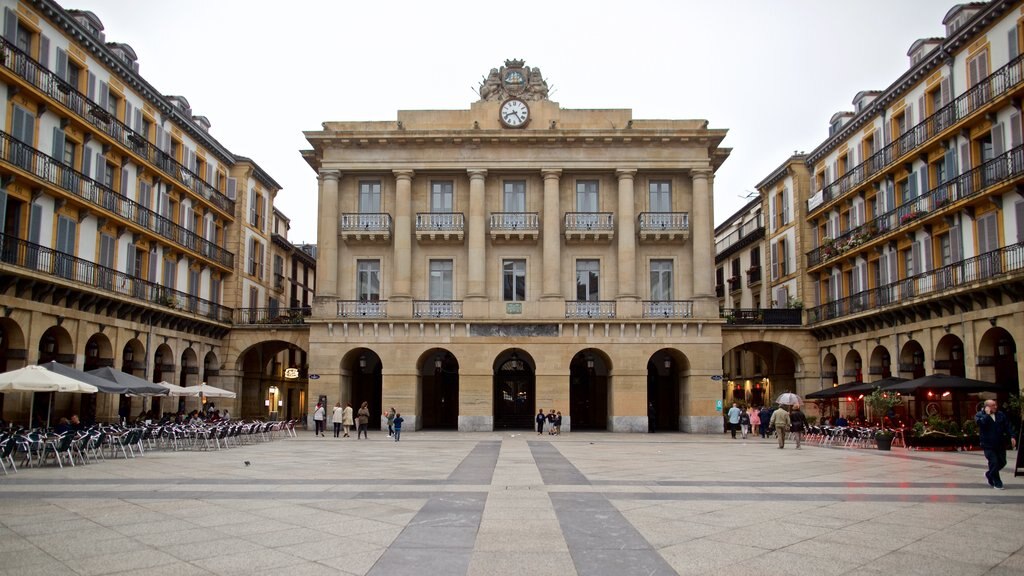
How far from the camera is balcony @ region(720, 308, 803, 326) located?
4338 cm

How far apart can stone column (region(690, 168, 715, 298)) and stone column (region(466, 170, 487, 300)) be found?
1081 cm

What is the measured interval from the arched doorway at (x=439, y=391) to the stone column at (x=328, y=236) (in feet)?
23.3

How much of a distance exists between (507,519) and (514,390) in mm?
34124

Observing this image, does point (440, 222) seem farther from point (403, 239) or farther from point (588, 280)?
point (588, 280)

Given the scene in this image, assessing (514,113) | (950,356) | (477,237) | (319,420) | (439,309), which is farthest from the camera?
(514,113)

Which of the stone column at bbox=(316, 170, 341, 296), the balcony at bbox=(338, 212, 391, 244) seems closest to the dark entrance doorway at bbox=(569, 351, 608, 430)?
the balcony at bbox=(338, 212, 391, 244)

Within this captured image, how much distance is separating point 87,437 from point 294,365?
36543mm

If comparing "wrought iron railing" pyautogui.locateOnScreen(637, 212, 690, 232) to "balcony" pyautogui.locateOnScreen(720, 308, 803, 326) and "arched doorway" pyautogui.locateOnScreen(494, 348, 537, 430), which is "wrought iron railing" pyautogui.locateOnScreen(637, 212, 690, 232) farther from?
"arched doorway" pyautogui.locateOnScreen(494, 348, 537, 430)

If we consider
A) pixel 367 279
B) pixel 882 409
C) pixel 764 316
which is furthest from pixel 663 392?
pixel 367 279

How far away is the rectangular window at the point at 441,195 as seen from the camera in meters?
41.9

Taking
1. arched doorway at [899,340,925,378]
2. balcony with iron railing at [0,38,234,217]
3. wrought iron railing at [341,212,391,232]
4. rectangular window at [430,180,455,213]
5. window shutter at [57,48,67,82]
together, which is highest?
window shutter at [57,48,67,82]

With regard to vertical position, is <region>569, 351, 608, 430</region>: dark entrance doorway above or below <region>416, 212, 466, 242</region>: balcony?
below

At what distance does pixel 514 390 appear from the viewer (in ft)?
148

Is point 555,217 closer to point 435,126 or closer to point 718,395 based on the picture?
point 435,126
